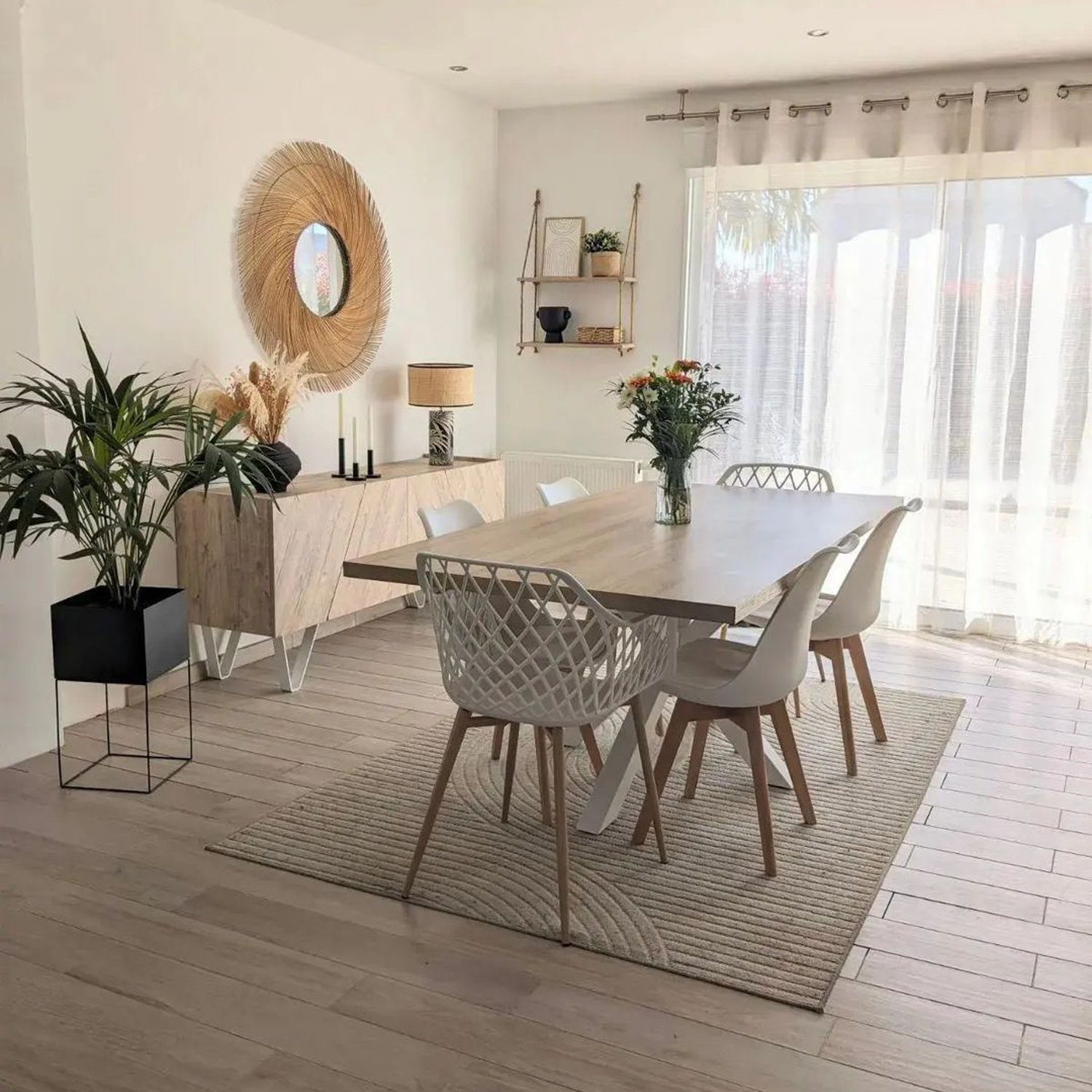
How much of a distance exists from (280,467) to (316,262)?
3.88 ft

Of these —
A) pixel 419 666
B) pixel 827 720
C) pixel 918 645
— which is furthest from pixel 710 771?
pixel 918 645

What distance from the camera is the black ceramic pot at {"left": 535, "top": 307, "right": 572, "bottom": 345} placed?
597 cm

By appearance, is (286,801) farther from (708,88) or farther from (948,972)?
(708,88)

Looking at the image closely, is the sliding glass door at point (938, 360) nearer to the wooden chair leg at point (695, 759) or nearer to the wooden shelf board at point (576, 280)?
the wooden shelf board at point (576, 280)

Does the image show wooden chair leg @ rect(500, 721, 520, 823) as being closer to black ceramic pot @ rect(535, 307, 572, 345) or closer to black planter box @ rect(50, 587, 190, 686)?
black planter box @ rect(50, 587, 190, 686)

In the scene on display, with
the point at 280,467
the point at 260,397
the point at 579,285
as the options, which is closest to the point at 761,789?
the point at 280,467

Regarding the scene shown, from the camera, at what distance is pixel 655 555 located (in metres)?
3.04

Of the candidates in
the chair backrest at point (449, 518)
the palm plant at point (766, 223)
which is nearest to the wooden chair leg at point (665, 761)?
the chair backrest at point (449, 518)

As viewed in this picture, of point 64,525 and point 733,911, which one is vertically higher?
point 64,525

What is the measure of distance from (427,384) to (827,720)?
233 centimetres

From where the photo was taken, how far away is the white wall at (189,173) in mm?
3725

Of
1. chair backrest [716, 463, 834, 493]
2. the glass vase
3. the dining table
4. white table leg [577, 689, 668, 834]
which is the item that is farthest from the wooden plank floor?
chair backrest [716, 463, 834, 493]

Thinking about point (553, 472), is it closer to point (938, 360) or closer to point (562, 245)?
point (562, 245)

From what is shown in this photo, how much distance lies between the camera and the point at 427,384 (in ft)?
17.2
